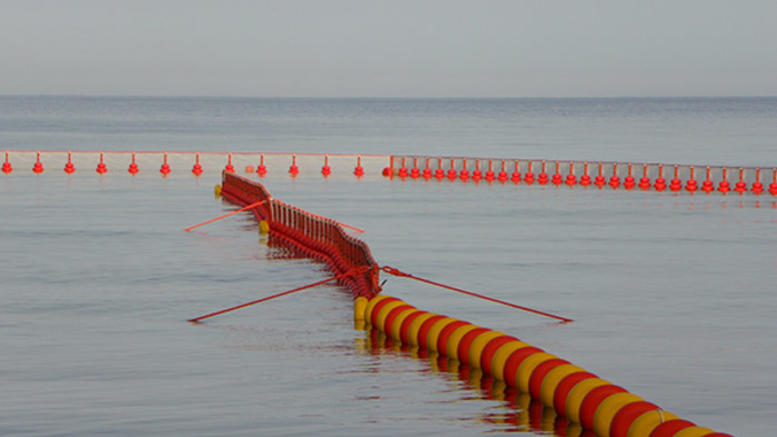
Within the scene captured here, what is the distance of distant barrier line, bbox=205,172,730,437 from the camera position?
16.5 m

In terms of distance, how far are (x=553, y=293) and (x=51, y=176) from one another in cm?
4982

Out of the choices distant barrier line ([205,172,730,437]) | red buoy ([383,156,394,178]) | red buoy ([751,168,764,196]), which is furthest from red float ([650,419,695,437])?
red buoy ([383,156,394,178])

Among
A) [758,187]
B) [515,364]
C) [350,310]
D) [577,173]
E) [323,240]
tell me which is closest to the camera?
[515,364]

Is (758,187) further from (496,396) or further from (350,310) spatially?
(496,396)

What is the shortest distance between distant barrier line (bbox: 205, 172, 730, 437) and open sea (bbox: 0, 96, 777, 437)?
1.69 ft

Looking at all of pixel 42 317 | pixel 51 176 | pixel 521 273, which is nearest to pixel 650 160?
pixel 51 176

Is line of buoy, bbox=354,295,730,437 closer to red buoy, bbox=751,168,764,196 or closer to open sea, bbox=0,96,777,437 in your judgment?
open sea, bbox=0,96,777,437

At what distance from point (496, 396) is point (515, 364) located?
812mm

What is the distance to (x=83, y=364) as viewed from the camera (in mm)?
22016

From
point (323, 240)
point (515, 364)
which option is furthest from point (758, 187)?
point (515, 364)

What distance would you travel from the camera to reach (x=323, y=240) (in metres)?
38.4

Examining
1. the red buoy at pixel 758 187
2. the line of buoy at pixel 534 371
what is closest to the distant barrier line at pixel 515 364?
the line of buoy at pixel 534 371

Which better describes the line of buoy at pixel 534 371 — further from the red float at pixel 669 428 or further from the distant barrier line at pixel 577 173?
the distant barrier line at pixel 577 173

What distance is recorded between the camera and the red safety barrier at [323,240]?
96.1 feet
